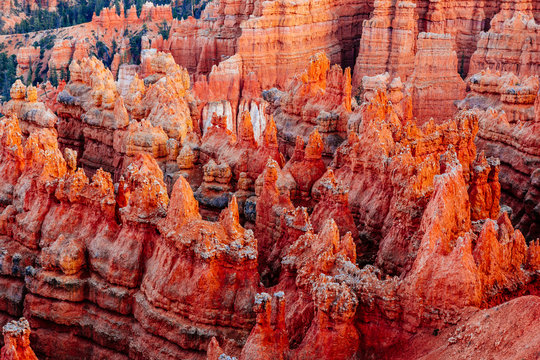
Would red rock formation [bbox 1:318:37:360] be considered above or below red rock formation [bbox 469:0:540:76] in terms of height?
below

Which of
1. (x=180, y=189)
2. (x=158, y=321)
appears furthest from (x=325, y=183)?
(x=158, y=321)

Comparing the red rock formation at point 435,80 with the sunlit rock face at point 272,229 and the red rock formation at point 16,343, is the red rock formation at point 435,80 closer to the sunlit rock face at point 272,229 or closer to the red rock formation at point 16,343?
the sunlit rock face at point 272,229

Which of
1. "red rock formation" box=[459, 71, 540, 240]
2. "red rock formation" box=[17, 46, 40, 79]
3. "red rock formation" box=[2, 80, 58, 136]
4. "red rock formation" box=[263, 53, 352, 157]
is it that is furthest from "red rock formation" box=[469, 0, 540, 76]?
"red rock formation" box=[17, 46, 40, 79]

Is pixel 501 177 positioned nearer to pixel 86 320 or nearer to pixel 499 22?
pixel 86 320

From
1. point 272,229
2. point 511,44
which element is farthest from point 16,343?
point 511,44

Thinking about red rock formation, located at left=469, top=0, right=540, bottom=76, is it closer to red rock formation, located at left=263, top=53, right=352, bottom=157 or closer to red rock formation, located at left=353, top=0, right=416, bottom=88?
red rock formation, located at left=353, top=0, right=416, bottom=88

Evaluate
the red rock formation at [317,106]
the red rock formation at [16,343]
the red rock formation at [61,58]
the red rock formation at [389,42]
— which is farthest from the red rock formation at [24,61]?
the red rock formation at [16,343]

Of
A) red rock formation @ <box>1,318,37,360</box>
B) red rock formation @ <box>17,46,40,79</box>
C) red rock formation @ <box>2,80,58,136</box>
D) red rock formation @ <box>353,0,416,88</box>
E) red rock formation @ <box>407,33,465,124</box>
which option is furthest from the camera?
red rock formation @ <box>17,46,40,79</box>
